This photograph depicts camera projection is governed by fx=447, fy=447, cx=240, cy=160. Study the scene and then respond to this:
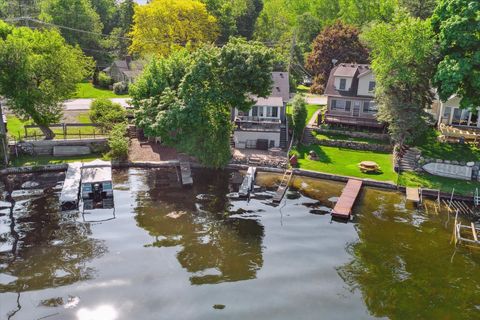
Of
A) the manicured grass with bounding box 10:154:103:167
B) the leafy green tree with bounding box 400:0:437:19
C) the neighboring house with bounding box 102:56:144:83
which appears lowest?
the manicured grass with bounding box 10:154:103:167

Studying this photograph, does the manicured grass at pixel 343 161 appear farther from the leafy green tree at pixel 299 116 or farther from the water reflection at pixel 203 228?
the water reflection at pixel 203 228

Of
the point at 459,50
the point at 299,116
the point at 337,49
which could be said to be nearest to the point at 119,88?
the point at 337,49

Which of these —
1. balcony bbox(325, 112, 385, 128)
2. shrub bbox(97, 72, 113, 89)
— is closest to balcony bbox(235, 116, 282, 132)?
balcony bbox(325, 112, 385, 128)

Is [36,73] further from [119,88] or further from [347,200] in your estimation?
[347,200]

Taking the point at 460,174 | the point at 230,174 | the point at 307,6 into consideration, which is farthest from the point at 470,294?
the point at 307,6

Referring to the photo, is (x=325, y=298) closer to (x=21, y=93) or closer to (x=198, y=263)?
(x=198, y=263)

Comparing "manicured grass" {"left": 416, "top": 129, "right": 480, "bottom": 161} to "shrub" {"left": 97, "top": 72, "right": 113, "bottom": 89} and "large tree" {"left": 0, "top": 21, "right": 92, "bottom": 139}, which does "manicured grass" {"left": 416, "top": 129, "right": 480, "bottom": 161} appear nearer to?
"large tree" {"left": 0, "top": 21, "right": 92, "bottom": 139}
